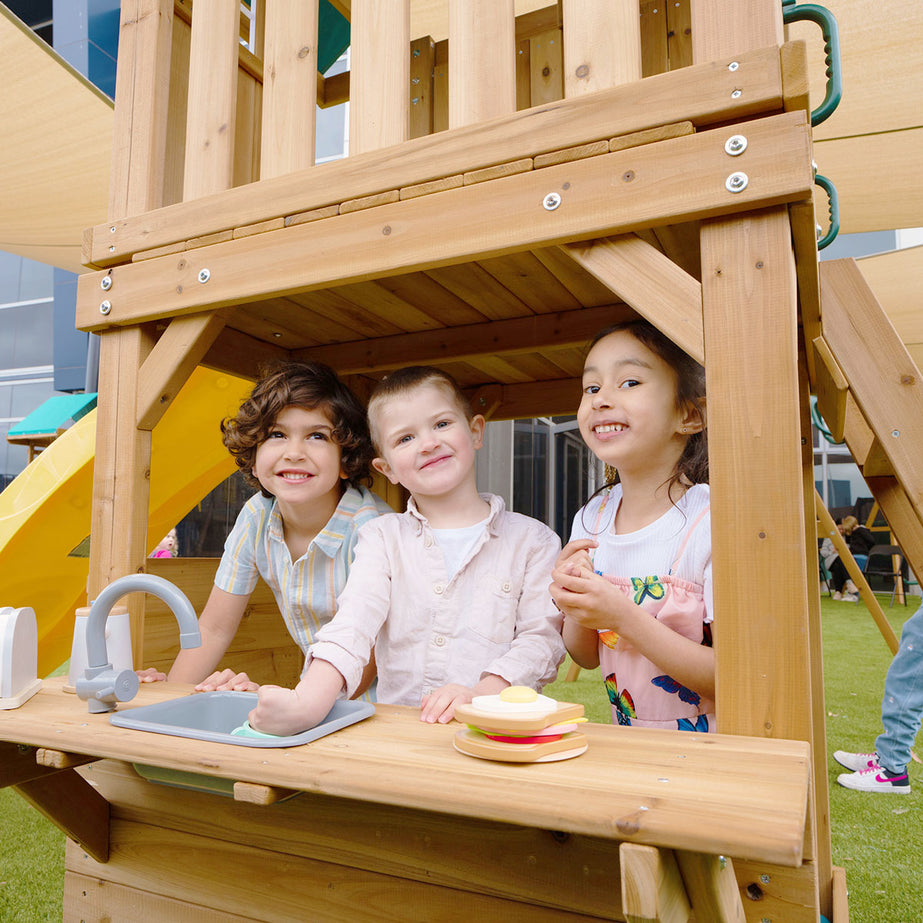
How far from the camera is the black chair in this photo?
9516 mm

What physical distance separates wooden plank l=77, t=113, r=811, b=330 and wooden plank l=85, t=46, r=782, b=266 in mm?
46

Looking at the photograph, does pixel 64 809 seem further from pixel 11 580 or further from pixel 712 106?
pixel 712 106

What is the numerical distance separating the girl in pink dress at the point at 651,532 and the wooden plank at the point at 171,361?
929 millimetres

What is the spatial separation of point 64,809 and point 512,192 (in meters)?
1.70

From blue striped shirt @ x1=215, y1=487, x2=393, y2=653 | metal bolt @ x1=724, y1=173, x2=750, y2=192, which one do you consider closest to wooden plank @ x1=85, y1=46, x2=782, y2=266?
metal bolt @ x1=724, y1=173, x2=750, y2=192

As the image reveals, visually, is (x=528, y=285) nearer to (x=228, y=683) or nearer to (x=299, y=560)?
(x=299, y=560)

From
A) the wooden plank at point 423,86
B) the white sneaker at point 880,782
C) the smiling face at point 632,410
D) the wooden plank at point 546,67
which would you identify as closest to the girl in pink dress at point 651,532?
the smiling face at point 632,410

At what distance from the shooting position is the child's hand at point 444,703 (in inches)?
52.0

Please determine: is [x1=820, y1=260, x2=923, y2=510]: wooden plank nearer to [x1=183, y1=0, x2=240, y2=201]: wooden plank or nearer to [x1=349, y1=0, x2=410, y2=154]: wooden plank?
[x1=349, y1=0, x2=410, y2=154]: wooden plank

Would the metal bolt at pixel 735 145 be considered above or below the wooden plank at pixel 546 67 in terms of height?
below

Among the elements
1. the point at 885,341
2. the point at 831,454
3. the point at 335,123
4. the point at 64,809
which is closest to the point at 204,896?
the point at 64,809

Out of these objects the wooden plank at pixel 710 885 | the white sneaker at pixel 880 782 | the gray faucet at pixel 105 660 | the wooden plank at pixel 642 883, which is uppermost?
the gray faucet at pixel 105 660

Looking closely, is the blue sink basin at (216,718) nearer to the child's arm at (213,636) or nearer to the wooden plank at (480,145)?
the child's arm at (213,636)

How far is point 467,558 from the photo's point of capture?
1729mm
